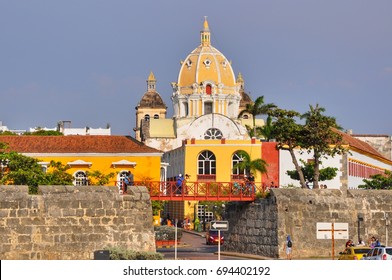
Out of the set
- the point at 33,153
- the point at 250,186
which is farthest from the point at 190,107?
the point at 250,186

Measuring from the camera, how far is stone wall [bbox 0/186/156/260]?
1880 inches

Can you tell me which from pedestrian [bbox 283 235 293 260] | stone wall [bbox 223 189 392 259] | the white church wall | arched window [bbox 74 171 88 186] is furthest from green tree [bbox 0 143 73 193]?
the white church wall

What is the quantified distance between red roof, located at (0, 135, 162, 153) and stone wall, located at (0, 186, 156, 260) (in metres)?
28.0

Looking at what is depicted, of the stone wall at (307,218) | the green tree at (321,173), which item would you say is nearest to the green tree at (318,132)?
the stone wall at (307,218)

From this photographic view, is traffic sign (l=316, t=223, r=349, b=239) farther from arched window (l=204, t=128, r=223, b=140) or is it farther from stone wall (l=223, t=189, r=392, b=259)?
arched window (l=204, t=128, r=223, b=140)

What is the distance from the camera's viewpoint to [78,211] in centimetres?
4903

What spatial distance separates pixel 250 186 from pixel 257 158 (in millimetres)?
32072

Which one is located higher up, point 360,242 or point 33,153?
point 33,153

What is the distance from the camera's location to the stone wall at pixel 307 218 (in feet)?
176

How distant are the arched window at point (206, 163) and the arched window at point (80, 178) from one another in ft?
53.4

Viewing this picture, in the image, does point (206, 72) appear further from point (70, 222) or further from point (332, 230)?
point (70, 222)

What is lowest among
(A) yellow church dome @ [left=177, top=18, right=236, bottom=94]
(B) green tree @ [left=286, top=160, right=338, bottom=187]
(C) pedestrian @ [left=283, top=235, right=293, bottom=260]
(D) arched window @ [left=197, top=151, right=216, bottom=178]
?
(C) pedestrian @ [left=283, top=235, right=293, bottom=260]

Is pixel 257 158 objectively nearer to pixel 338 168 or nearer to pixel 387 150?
pixel 338 168

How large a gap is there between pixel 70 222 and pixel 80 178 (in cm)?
2798
